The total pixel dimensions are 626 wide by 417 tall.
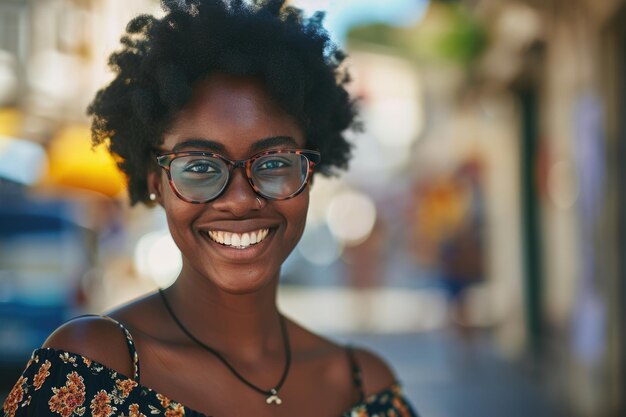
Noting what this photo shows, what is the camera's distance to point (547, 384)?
9.59 metres

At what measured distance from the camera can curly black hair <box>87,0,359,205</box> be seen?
199cm

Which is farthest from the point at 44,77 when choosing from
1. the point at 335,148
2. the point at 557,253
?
the point at 335,148

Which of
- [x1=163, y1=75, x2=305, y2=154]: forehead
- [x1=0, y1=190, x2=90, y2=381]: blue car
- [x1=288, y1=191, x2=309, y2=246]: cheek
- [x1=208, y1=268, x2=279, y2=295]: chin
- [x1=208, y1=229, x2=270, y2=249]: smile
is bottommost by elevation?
[x1=0, y1=190, x2=90, y2=381]: blue car

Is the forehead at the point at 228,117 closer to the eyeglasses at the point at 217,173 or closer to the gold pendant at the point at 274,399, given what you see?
the eyeglasses at the point at 217,173

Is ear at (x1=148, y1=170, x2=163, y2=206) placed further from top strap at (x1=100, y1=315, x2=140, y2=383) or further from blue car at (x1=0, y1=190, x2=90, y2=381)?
blue car at (x1=0, y1=190, x2=90, y2=381)

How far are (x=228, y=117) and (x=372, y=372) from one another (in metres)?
0.83

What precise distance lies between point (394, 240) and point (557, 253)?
47.5 ft

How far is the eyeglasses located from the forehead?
0.11 ft

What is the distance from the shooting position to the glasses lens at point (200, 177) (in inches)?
77.0

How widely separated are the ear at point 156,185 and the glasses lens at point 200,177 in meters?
0.17

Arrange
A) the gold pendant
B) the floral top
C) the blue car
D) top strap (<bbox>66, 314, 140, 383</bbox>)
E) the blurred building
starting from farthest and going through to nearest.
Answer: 1. the blue car
2. the blurred building
3. the gold pendant
4. top strap (<bbox>66, 314, 140, 383</bbox>)
5. the floral top

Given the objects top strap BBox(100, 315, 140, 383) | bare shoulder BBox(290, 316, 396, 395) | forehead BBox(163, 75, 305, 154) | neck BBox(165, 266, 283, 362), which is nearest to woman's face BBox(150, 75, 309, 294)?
forehead BBox(163, 75, 305, 154)

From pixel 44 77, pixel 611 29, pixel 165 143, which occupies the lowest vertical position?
pixel 165 143

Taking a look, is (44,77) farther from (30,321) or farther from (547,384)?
(547,384)
